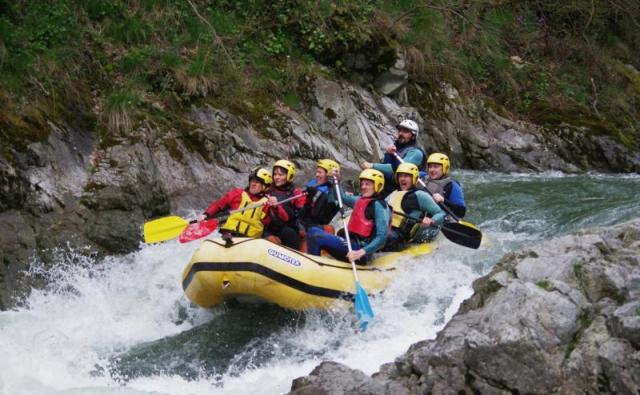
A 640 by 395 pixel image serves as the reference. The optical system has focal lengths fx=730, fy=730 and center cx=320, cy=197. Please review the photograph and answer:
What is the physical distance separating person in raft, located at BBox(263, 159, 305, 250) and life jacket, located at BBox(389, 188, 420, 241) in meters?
0.96

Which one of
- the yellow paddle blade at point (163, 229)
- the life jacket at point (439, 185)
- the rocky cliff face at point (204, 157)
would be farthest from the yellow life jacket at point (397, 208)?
the rocky cliff face at point (204, 157)

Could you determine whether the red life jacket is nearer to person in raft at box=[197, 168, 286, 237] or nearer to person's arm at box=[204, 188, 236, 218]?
person in raft at box=[197, 168, 286, 237]

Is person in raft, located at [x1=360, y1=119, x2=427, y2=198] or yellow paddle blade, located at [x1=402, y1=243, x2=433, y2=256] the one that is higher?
person in raft, located at [x1=360, y1=119, x2=427, y2=198]

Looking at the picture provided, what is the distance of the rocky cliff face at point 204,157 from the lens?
288 inches

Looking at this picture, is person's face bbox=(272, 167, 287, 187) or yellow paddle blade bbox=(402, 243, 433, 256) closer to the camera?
yellow paddle blade bbox=(402, 243, 433, 256)

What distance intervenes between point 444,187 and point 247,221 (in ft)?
7.61

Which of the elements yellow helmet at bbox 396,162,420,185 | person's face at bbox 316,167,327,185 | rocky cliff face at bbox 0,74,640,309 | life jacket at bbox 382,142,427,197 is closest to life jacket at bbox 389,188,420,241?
yellow helmet at bbox 396,162,420,185

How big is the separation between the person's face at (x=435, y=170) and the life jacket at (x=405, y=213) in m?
0.64

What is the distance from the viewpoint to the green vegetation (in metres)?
8.76

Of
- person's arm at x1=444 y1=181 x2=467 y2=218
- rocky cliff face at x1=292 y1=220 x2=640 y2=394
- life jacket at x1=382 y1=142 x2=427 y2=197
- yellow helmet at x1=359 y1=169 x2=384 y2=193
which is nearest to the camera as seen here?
rocky cliff face at x1=292 y1=220 x2=640 y2=394

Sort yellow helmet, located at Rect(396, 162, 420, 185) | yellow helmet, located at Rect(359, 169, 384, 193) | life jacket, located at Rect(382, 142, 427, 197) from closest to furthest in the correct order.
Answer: yellow helmet, located at Rect(359, 169, 384, 193)
yellow helmet, located at Rect(396, 162, 420, 185)
life jacket, located at Rect(382, 142, 427, 197)

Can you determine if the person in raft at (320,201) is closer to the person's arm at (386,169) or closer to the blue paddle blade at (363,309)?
the person's arm at (386,169)

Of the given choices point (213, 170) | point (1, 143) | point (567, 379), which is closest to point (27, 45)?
point (1, 143)

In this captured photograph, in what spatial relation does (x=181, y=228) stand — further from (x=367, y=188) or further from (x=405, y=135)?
(x=405, y=135)
